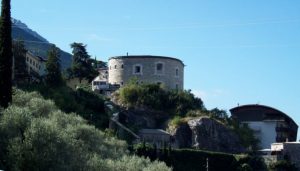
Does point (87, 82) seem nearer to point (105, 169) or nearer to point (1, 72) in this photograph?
point (1, 72)

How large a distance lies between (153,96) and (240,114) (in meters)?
18.1

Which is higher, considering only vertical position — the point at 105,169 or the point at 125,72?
the point at 125,72

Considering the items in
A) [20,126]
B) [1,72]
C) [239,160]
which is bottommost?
[239,160]

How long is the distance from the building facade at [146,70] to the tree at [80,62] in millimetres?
6170

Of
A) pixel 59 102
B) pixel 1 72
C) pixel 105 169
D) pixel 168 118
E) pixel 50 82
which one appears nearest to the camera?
pixel 105 169

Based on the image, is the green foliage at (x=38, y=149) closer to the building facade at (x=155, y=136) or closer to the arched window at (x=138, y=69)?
the building facade at (x=155, y=136)

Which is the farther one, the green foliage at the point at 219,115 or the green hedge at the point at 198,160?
the green foliage at the point at 219,115

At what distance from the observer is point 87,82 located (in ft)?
296

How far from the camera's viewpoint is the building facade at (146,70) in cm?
9325

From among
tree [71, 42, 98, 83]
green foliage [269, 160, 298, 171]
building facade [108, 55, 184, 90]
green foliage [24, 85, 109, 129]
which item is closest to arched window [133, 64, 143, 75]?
building facade [108, 55, 184, 90]

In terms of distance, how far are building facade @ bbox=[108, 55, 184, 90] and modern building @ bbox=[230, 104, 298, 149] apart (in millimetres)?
10302

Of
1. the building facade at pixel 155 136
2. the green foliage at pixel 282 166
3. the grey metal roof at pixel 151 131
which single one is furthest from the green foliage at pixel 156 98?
the green foliage at pixel 282 166

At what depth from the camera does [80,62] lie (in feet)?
290

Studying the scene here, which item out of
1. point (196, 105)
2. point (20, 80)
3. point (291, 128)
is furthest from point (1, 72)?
point (291, 128)
